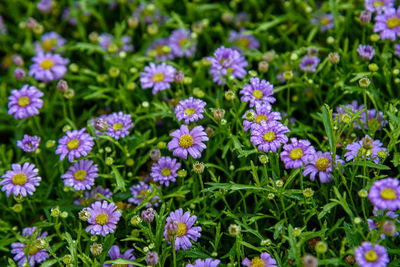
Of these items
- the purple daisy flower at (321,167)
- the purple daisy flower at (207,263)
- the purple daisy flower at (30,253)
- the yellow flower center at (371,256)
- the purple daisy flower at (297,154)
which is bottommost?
the purple daisy flower at (30,253)

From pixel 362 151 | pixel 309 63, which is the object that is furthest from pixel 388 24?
pixel 362 151

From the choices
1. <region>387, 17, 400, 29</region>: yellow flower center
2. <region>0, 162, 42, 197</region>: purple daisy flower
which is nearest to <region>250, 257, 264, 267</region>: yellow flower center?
<region>0, 162, 42, 197</region>: purple daisy flower

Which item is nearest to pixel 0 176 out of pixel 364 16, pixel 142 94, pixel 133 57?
pixel 142 94

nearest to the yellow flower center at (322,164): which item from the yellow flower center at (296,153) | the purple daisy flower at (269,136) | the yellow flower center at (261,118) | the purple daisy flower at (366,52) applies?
the yellow flower center at (296,153)

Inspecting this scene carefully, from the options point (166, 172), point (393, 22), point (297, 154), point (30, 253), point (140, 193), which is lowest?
point (30, 253)

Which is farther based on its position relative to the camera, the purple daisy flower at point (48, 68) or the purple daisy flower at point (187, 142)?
the purple daisy flower at point (48, 68)

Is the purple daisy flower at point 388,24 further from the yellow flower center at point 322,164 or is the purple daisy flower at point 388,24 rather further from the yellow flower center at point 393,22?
the yellow flower center at point 322,164

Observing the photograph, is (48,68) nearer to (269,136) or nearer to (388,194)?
(269,136)
